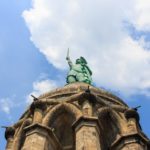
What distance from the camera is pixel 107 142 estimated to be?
1767cm

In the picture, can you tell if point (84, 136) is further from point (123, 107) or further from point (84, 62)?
point (84, 62)

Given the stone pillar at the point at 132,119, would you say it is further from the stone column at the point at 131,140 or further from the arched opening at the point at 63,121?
the arched opening at the point at 63,121

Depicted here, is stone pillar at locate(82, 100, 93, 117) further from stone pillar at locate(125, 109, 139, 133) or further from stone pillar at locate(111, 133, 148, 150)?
stone pillar at locate(125, 109, 139, 133)

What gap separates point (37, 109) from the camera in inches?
695

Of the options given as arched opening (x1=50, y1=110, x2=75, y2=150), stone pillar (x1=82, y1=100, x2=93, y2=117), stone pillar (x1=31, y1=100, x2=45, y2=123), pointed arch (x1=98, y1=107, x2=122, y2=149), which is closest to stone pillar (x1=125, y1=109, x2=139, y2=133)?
pointed arch (x1=98, y1=107, x2=122, y2=149)

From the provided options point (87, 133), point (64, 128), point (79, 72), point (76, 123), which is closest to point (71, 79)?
point (79, 72)

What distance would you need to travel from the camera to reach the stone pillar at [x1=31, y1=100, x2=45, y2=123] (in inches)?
677

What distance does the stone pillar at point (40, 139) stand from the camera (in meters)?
15.4

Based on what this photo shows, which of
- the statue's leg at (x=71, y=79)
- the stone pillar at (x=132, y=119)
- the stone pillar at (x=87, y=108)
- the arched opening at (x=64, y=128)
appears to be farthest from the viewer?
the statue's leg at (x=71, y=79)

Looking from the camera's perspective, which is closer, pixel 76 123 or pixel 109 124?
pixel 76 123

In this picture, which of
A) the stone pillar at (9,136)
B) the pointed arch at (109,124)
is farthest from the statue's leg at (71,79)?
the stone pillar at (9,136)

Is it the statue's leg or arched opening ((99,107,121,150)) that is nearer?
arched opening ((99,107,121,150))

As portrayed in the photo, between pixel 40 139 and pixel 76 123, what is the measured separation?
128 cm

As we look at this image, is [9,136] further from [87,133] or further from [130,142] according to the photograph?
[130,142]
